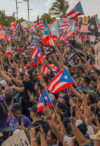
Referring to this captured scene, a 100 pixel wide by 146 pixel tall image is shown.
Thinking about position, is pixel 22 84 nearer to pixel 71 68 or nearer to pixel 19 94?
pixel 19 94

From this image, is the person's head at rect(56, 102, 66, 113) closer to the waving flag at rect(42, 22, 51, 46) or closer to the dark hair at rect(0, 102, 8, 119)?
the dark hair at rect(0, 102, 8, 119)

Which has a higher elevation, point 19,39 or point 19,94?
point 19,39

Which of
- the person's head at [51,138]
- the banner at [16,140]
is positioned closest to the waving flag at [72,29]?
the person's head at [51,138]

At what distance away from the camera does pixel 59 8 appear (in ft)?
156

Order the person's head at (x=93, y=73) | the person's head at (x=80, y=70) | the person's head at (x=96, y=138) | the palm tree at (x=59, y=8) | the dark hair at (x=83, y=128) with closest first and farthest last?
the person's head at (x=96, y=138) < the dark hair at (x=83, y=128) < the person's head at (x=93, y=73) < the person's head at (x=80, y=70) < the palm tree at (x=59, y=8)

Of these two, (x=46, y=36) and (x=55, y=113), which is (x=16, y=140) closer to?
(x=55, y=113)

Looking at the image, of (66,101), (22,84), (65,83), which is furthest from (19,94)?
(65,83)

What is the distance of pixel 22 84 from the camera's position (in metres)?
6.84

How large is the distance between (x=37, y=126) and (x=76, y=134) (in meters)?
0.54

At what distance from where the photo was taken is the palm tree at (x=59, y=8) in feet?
155

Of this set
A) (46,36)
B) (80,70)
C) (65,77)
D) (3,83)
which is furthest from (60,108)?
(46,36)

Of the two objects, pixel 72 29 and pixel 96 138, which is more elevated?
pixel 72 29

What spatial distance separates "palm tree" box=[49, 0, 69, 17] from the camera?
47.3m

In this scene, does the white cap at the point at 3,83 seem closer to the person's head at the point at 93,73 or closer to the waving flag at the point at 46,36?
the person's head at the point at 93,73
